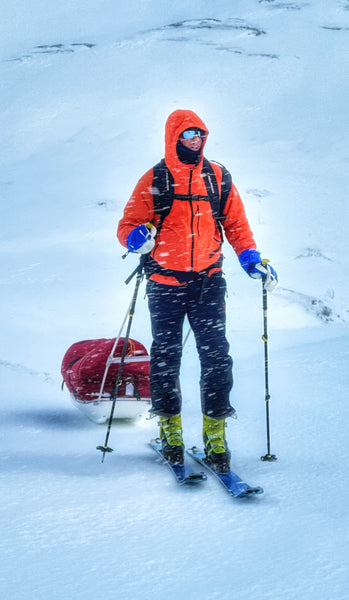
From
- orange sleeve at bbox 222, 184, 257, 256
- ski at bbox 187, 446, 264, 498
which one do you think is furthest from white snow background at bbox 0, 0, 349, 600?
orange sleeve at bbox 222, 184, 257, 256

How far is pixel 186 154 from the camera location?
119 inches

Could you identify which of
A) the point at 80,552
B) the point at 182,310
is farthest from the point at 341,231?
the point at 80,552

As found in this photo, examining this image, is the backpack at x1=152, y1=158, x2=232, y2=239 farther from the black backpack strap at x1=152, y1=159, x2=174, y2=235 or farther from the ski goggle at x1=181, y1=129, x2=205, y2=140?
the ski goggle at x1=181, y1=129, x2=205, y2=140

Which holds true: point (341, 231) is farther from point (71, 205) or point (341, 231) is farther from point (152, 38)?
point (152, 38)

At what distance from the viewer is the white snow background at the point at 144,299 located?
2018mm

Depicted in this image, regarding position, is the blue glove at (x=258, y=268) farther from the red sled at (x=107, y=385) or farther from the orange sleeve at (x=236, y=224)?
the red sled at (x=107, y=385)

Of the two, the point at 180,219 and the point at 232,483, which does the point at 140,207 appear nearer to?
the point at 180,219

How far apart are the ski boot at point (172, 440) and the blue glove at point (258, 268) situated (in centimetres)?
88

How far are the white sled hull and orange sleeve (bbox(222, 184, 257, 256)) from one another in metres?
1.30

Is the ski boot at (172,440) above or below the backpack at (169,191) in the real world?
below

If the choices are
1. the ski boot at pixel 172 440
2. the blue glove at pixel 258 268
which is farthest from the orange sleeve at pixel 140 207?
the ski boot at pixel 172 440

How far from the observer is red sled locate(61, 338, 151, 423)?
3832 mm

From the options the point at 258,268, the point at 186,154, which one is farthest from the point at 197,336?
the point at 186,154

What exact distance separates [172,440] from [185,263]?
0.96 meters
